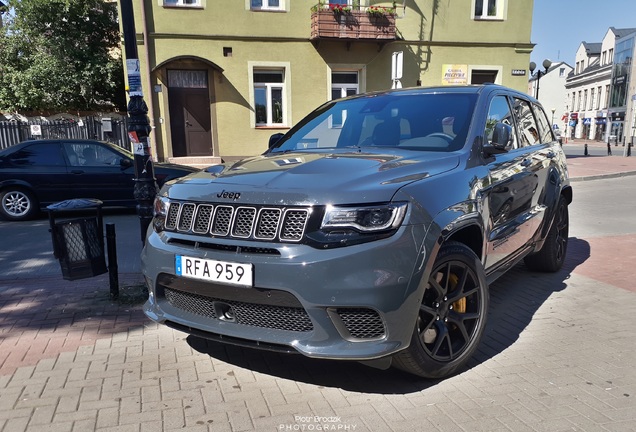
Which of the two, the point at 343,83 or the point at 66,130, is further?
the point at 343,83

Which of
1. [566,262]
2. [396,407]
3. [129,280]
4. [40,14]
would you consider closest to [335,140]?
[396,407]

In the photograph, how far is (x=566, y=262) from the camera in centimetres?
579

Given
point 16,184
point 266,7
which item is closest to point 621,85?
point 266,7

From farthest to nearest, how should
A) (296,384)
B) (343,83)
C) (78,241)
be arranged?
(343,83), (78,241), (296,384)

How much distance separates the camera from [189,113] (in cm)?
1600

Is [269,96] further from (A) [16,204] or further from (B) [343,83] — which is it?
(A) [16,204]

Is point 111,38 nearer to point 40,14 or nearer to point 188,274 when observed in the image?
point 40,14

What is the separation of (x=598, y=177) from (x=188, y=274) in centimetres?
1621

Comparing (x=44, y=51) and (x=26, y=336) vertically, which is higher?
(x=44, y=51)

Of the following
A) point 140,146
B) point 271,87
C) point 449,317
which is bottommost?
point 449,317

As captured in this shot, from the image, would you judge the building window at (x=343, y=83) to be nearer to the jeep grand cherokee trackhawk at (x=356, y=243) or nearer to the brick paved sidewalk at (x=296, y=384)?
the jeep grand cherokee trackhawk at (x=356, y=243)

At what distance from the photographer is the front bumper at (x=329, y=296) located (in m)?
2.39

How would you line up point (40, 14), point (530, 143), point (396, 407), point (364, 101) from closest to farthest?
point (396, 407) < point (364, 101) < point (530, 143) < point (40, 14)

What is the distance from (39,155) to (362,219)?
28.9 ft
